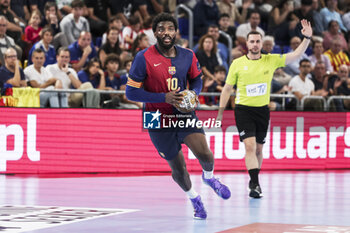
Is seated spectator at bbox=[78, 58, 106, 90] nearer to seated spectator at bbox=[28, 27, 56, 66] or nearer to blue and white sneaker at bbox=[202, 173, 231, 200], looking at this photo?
seated spectator at bbox=[28, 27, 56, 66]

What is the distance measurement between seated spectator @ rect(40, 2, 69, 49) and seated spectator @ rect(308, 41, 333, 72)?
23.8ft

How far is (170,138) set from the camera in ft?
29.4

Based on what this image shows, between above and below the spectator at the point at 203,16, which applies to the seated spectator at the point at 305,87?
below

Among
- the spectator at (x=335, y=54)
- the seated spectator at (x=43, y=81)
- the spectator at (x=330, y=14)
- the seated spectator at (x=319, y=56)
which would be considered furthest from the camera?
the spectator at (x=330, y=14)

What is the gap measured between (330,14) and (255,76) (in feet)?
39.8

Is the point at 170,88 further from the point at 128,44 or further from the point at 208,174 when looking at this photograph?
the point at 128,44

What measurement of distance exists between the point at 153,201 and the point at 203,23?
10.0 metres

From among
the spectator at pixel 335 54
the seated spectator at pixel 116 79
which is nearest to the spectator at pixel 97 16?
the seated spectator at pixel 116 79

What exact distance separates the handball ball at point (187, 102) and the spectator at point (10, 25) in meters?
9.28

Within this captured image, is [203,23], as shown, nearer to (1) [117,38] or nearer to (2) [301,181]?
(1) [117,38]

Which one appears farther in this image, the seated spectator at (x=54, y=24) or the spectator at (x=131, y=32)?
the spectator at (x=131, y=32)

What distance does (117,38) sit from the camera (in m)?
17.6

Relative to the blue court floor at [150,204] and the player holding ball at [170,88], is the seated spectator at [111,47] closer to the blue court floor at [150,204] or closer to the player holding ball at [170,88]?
the blue court floor at [150,204]

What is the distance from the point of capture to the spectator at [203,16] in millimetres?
20297
